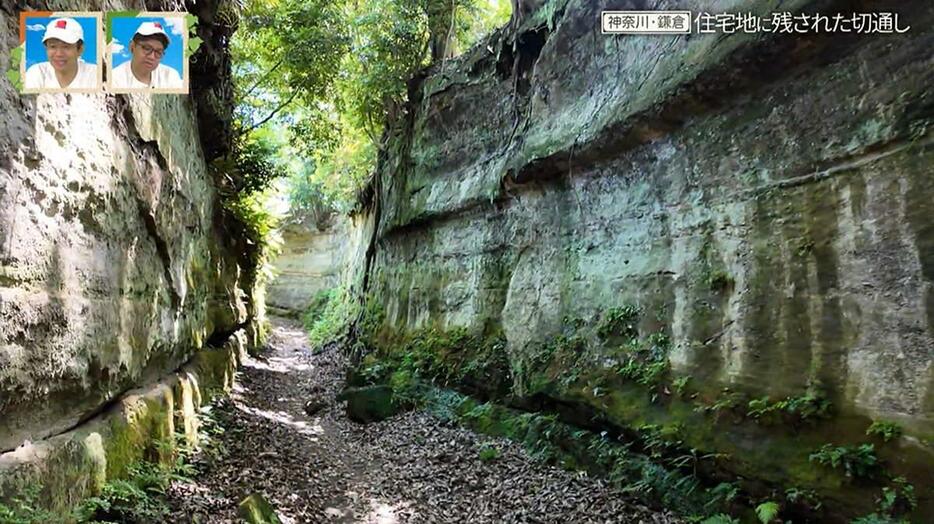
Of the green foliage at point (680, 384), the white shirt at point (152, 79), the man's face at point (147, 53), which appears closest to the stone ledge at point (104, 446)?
the white shirt at point (152, 79)

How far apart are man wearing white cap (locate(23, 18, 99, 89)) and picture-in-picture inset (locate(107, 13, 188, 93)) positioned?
20 cm

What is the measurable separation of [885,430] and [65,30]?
6.88 meters

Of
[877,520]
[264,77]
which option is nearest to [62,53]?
[877,520]

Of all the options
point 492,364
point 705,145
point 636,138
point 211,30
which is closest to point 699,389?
point 705,145

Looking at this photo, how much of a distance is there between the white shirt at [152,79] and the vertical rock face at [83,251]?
312mm

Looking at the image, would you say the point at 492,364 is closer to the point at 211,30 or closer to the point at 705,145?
the point at 705,145

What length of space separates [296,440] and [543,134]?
624cm

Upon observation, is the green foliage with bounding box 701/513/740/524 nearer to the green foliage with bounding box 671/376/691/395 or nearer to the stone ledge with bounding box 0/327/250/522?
the green foliage with bounding box 671/376/691/395

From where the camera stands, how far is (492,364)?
9.39 m

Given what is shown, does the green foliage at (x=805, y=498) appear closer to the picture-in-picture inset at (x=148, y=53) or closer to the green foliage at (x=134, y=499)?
the green foliage at (x=134, y=499)

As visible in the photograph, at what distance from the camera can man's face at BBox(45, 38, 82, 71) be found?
377 cm

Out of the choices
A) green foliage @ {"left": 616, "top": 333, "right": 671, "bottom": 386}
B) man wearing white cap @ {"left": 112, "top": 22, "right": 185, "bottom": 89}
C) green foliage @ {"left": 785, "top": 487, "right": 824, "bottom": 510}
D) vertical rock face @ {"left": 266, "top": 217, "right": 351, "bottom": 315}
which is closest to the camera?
man wearing white cap @ {"left": 112, "top": 22, "right": 185, "bottom": 89}

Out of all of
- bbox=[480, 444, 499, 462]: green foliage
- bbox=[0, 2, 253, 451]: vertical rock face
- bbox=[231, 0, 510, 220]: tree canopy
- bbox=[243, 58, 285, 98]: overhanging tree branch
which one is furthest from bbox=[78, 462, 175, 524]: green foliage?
bbox=[243, 58, 285, 98]: overhanging tree branch

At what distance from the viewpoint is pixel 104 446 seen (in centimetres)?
446
